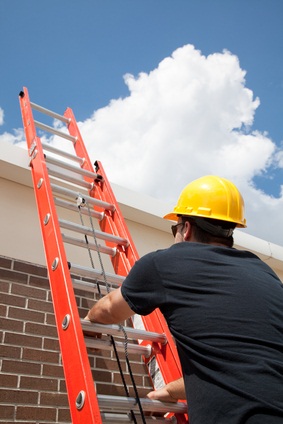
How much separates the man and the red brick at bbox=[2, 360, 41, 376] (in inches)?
61.0

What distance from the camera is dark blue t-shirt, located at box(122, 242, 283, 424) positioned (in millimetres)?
1652

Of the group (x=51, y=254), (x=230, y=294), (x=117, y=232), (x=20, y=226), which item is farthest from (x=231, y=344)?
(x=20, y=226)

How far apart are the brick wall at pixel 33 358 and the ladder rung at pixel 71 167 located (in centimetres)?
86

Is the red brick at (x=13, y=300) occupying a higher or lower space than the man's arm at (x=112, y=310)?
higher

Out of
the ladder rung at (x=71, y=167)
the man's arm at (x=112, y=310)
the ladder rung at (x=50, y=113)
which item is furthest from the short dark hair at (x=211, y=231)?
the ladder rung at (x=50, y=113)

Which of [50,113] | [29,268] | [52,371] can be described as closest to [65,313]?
[52,371]

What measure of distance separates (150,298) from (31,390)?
6.17 ft

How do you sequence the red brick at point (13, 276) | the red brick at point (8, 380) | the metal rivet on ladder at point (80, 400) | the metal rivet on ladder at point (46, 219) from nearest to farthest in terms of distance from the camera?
1. the metal rivet on ladder at point (80, 400)
2. the metal rivet on ladder at point (46, 219)
3. the red brick at point (8, 380)
4. the red brick at point (13, 276)

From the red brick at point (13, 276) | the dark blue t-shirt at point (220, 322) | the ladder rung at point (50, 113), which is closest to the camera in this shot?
the dark blue t-shirt at point (220, 322)

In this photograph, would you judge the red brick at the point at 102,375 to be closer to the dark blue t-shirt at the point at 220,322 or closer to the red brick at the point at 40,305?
the red brick at the point at 40,305

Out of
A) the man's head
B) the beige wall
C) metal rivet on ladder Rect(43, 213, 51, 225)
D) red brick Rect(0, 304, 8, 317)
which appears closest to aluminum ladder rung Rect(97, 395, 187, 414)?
A: the man's head

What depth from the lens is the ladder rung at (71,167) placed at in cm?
374

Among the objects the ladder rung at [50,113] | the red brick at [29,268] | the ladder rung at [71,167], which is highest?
the ladder rung at [50,113]

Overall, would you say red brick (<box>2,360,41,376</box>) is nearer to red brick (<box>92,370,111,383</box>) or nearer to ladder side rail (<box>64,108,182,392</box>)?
red brick (<box>92,370,111,383</box>)
